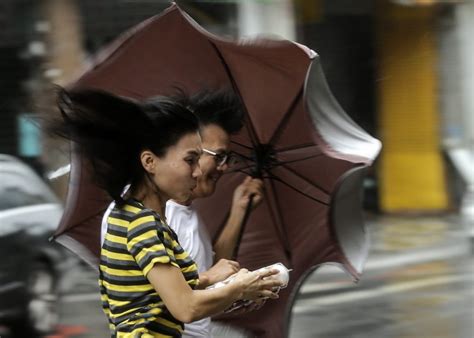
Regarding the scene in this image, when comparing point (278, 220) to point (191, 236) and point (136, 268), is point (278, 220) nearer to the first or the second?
point (191, 236)

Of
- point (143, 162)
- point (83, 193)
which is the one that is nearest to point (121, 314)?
point (143, 162)

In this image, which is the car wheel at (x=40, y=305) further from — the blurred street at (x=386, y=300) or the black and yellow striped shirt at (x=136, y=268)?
the black and yellow striped shirt at (x=136, y=268)

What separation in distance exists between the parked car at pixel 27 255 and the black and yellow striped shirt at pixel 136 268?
4.95 meters

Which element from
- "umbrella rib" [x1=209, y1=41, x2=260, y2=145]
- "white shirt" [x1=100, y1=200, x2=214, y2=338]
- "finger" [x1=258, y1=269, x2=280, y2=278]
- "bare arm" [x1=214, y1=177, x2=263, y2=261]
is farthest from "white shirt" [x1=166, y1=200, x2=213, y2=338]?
"finger" [x1=258, y1=269, x2=280, y2=278]

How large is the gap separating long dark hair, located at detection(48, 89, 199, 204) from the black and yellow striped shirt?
10 centimetres

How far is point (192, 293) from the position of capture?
2795 millimetres

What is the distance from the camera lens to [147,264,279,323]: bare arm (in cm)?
276

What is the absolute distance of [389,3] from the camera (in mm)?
17703

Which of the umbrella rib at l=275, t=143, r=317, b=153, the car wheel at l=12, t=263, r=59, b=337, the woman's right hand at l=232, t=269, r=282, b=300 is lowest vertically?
the car wheel at l=12, t=263, r=59, b=337

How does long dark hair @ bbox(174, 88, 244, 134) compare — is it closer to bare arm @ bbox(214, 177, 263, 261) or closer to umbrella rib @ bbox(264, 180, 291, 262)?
bare arm @ bbox(214, 177, 263, 261)

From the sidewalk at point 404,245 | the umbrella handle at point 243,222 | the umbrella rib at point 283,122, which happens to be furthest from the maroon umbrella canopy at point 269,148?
the sidewalk at point 404,245

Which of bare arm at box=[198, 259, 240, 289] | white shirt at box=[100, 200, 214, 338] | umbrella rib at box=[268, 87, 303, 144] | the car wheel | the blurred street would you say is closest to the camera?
bare arm at box=[198, 259, 240, 289]

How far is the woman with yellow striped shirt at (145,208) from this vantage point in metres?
2.79

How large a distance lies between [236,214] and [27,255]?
4280 mm
